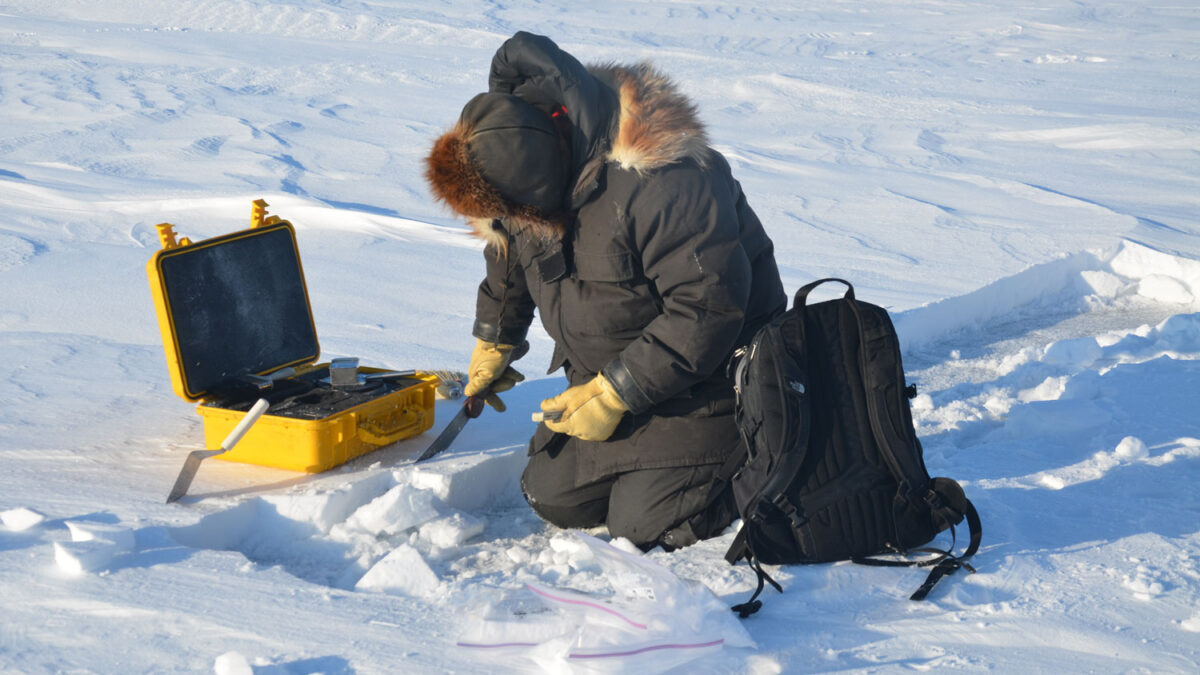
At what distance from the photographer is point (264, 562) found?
2047 millimetres

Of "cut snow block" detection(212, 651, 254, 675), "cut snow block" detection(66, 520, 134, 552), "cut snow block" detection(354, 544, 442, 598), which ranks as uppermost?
"cut snow block" detection(212, 651, 254, 675)

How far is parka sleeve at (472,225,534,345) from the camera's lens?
251 centimetres

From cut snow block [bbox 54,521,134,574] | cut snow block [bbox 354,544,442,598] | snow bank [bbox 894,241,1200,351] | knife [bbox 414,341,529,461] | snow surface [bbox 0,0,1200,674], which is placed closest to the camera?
snow surface [bbox 0,0,1200,674]

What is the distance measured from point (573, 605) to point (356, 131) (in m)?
6.46

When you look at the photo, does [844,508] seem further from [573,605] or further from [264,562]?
[264,562]

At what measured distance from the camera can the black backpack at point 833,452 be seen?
1904mm

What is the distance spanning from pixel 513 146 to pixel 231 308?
91cm

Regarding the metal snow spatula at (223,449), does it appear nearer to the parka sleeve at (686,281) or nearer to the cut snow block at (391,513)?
the cut snow block at (391,513)

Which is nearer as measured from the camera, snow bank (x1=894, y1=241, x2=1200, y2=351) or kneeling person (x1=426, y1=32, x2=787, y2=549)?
kneeling person (x1=426, y1=32, x2=787, y2=549)

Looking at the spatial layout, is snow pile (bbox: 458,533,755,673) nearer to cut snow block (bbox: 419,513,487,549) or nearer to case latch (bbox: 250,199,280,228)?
cut snow block (bbox: 419,513,487,549)

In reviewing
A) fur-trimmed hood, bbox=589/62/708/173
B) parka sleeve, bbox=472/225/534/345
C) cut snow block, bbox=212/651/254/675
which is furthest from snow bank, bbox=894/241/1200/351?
cut snow block, bbox=212/651/254/675

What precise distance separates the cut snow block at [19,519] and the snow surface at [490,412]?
1 cm

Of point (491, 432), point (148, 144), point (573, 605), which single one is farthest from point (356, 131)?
point (573, 605)

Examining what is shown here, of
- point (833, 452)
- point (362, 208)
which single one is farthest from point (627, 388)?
point (362, 208)
